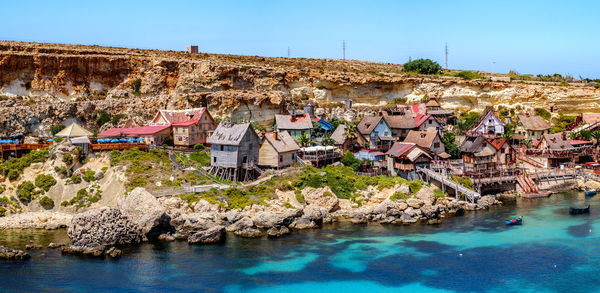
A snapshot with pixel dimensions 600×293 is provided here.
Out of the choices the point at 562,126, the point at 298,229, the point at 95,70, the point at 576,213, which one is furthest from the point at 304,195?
the point at 562,126

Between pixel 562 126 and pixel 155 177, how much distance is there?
62.1m

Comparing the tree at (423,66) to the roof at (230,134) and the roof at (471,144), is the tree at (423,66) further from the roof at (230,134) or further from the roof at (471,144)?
the roof at (230,134)

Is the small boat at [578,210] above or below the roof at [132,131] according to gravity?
below

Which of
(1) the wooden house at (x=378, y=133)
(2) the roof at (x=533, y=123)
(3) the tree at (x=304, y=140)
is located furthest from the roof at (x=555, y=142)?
(3) the tree at (x=304, y=140)

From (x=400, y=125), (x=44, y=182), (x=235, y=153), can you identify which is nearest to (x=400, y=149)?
(x=400, y=125)

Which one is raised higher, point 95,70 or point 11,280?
point 95,70

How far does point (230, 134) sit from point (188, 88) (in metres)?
24.0

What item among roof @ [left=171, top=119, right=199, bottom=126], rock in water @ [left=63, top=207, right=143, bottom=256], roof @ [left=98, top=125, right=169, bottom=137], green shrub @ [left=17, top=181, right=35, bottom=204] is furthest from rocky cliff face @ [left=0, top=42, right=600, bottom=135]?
rock in water @ [left=63, top=207, right=143, bottom=256]

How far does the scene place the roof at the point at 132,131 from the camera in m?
64.6

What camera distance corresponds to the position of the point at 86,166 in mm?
56875

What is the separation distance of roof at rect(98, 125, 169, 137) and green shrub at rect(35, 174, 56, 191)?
10.6 meters

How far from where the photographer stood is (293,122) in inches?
2867

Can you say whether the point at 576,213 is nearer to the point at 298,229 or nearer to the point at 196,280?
the point at 298,229

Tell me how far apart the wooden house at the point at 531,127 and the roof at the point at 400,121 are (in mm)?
17210
